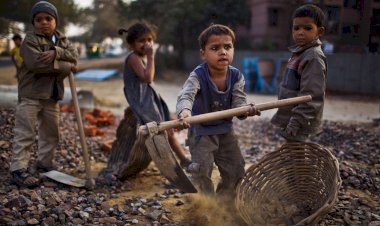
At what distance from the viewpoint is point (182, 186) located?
2.66 metres

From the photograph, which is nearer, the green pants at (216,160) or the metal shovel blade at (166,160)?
the metal shovel blade at (166,160)

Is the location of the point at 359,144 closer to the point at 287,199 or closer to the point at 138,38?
the point at 287,199

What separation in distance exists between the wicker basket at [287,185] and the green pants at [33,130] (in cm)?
220

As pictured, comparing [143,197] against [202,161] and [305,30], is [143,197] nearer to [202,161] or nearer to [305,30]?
[202,161]

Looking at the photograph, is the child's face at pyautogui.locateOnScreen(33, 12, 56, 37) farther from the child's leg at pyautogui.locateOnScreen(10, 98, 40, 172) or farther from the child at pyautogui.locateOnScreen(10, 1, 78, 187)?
the child's leg at pyautogui.locateOnScreen(10, 98, 40, 172)

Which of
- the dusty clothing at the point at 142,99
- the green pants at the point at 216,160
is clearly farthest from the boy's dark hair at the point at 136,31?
the green pants at the point at 216,160

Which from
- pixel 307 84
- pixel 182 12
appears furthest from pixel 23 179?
pixel 182 12

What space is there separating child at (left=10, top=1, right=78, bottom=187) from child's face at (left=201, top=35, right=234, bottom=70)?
1.59m

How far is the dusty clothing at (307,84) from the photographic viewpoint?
2943mm

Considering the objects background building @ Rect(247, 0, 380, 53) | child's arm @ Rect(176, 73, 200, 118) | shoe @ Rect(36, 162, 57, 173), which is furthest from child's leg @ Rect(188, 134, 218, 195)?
background building @ Rect(247, 0, 380, 53)

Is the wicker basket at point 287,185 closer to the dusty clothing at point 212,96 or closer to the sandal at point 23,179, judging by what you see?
the dusty clothing at point 212,96

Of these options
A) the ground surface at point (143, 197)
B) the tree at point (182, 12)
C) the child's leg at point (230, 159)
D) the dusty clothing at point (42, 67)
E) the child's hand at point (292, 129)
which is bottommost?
the ground surface at point (143, 197)

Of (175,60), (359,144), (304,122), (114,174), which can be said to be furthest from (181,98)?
(175,60)

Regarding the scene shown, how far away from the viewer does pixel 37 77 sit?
12.4 ft
